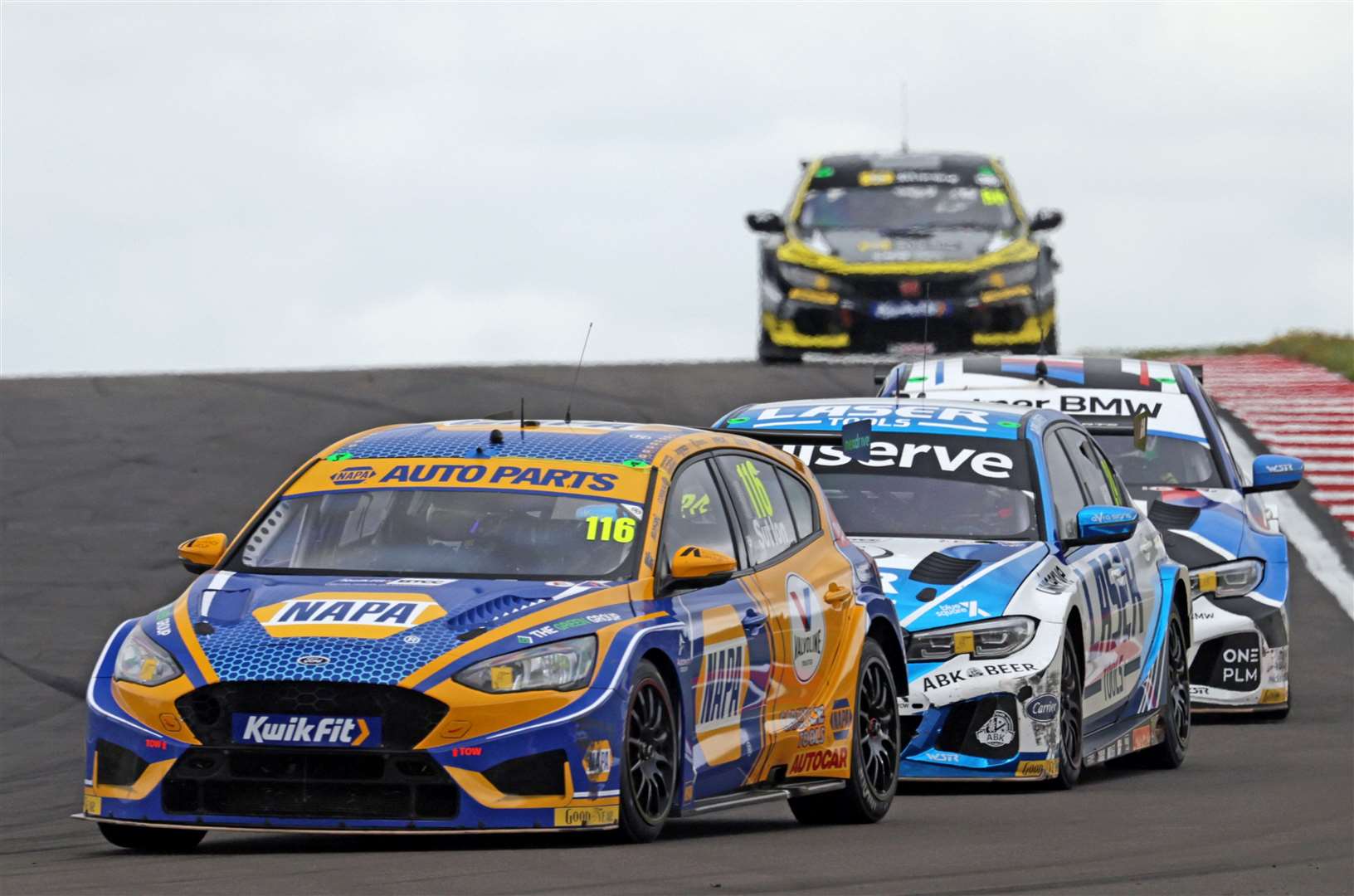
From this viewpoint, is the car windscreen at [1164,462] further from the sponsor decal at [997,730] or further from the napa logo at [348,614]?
the napa logo at [348,614]

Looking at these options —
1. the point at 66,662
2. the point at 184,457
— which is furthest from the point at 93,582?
the point at 184,457

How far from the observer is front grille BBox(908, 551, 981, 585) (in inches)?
439

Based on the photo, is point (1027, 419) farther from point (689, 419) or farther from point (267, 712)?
point (689, 419)

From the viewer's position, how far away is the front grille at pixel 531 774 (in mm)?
8133

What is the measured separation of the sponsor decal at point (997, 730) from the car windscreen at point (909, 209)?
14.3 metres

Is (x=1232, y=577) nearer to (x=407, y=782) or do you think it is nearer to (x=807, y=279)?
(x=407, y=782)

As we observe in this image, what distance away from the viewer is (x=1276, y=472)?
47.5 feet

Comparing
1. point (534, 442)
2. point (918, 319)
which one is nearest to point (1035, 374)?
point (534, 442)

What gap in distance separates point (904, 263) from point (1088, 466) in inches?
463

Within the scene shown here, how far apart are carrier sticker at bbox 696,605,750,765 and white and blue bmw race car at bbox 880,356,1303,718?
505cm

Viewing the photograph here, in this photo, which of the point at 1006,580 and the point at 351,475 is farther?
the point at 1006,580

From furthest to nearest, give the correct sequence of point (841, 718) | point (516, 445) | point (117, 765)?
1. point (841, 718)
2. point (516, 445)
3. point (117, 765)

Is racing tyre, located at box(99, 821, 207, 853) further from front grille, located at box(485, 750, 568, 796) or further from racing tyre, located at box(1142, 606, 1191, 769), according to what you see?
racing tyre, located at box(1142, 606, 1191, 769)

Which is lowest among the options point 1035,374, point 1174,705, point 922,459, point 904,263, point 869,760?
point 904,263
